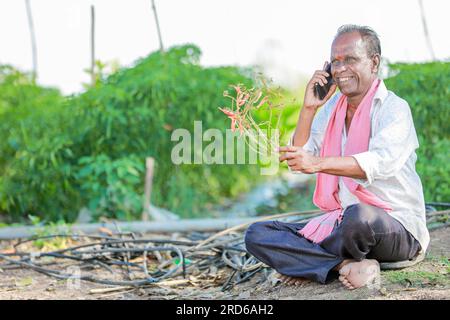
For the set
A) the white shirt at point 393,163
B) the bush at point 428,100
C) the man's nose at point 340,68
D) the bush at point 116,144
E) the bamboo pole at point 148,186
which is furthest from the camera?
the bush at point 116,144

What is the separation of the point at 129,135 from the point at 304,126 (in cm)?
363

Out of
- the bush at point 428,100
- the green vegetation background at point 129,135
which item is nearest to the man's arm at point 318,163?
the bush at point 428,100

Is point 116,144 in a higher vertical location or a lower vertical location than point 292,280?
higher

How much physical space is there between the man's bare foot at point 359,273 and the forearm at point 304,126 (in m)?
0.70

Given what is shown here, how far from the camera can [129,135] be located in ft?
23.9

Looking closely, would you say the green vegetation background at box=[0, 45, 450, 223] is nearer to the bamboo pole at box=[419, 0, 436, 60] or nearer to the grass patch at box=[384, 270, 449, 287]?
the bamboo pole at box=[419, 0, 436, 60]

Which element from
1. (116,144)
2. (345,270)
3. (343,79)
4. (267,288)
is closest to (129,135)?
(116,144)

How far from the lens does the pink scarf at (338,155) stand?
365cm

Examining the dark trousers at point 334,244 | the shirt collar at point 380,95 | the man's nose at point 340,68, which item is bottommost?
the dark trousers at point 334,244

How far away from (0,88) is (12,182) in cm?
176

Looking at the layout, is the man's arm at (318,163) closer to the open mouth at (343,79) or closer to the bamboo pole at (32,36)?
the open mouth at (343,79)

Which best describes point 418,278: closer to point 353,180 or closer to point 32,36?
point 353,180

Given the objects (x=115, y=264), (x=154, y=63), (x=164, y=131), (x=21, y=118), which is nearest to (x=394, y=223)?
(x=115, y=264)

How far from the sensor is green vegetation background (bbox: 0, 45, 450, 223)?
22.0 feet
